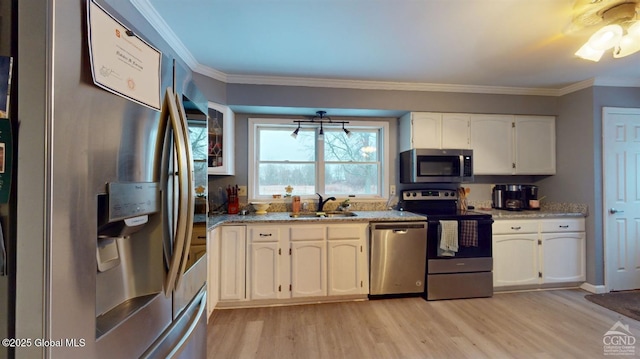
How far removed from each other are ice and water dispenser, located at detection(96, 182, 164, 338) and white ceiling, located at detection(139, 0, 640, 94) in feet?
5.08

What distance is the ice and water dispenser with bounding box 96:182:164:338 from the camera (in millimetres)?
647

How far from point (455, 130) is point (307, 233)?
86.7 inches

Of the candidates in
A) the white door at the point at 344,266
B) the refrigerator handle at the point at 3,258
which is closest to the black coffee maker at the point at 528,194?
the white door at the point at 344,266

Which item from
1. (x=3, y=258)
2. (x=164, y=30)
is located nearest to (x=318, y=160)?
(x=164, y=30)

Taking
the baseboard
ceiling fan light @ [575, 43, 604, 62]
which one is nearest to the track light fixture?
ceiling fan light @ [575, 43, 604, 62]

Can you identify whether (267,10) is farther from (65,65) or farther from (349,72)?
(65,65)

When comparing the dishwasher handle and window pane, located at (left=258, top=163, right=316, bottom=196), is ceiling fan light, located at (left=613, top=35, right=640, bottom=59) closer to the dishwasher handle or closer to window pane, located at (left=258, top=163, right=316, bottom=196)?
the dishwasher handle

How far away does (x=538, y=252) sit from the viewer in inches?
114

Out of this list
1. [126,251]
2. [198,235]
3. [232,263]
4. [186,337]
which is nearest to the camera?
[126,251]

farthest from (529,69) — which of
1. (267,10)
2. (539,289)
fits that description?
(267,10)

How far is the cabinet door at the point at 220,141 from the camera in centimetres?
265

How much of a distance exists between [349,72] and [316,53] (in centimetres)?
54

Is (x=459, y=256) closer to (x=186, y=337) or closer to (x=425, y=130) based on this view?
(x=425, y=130)

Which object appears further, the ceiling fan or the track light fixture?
the track light fixture
